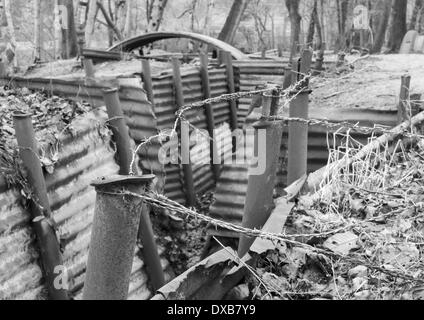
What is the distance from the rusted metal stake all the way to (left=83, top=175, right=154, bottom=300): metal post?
335 cm

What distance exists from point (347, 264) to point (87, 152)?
3068mm

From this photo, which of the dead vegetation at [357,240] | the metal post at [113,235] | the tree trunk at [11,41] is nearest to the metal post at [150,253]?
the dead vegetation at [357,240]

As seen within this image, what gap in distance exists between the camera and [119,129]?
5.25 meters

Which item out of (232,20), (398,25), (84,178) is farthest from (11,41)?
(398,25)

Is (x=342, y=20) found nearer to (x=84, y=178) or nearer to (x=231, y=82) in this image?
(x=231, y=82)

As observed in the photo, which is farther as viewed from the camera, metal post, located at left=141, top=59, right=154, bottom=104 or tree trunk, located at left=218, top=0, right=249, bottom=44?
tree trunk, located at left=218, top=0, right=249, bottom=44

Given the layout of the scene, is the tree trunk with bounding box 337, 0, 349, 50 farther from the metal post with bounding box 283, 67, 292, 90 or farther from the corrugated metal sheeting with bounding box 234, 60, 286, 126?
the metal post with bounding box 283, 67, 292, 90

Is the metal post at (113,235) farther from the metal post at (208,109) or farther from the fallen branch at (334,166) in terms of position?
the metal post at (208,109)

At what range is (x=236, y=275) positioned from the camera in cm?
257

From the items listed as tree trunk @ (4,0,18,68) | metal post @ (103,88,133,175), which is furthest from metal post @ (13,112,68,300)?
tree trunk @ (4,0,18,68)

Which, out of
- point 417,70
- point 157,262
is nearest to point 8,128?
point 157,262

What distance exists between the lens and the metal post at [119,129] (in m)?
5.04

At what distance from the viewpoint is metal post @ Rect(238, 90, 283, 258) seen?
2928mm

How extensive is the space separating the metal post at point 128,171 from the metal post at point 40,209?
1.12 m
